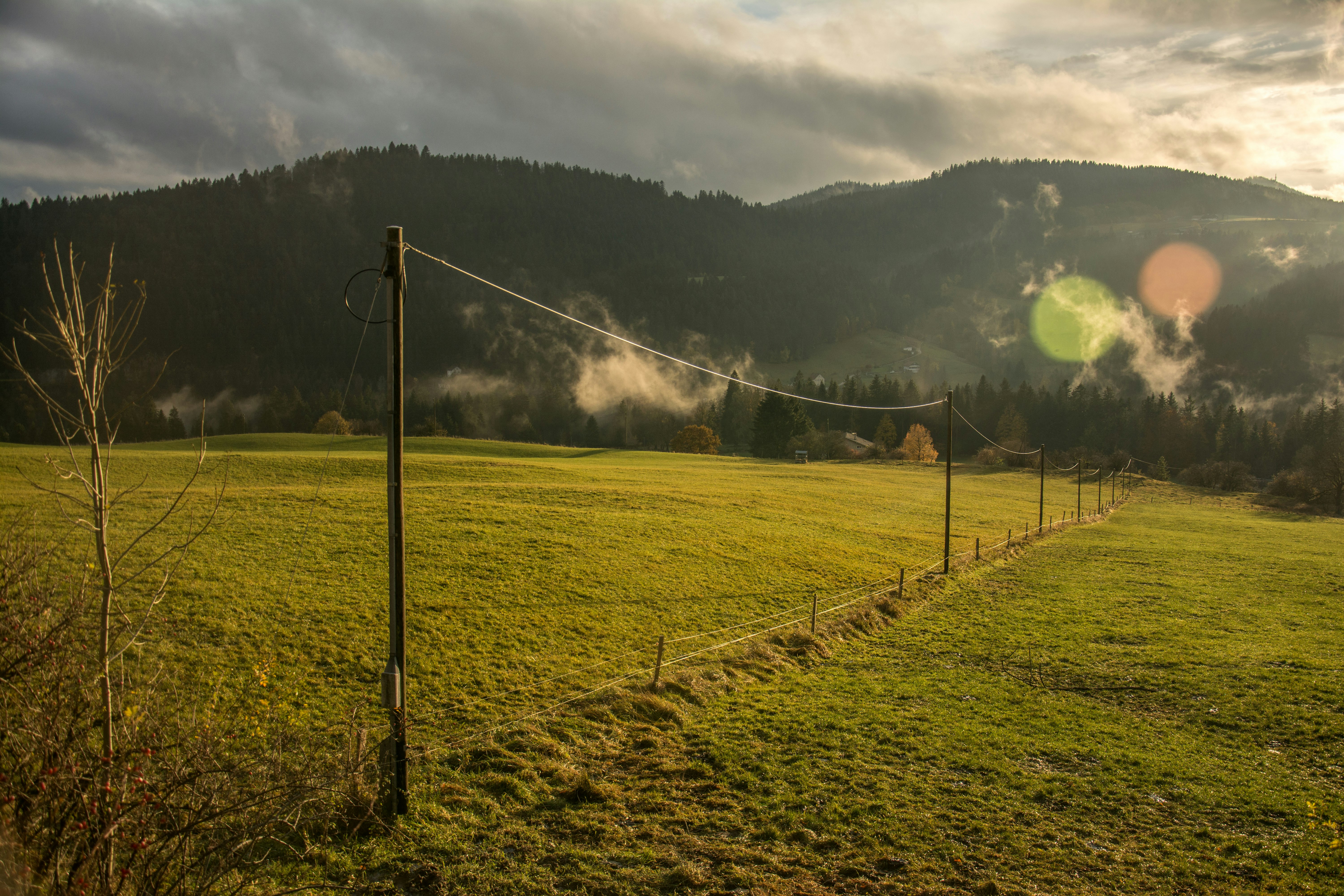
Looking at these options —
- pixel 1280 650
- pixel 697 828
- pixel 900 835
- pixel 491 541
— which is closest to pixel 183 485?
pixel 491 541

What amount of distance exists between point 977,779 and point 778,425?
106501 mm

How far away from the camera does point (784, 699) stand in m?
17.5

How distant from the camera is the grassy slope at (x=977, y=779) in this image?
10.4 m

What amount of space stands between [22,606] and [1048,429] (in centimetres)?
16374

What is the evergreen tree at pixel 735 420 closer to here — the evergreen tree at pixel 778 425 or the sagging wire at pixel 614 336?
the evergreen tree at pixel 778 425

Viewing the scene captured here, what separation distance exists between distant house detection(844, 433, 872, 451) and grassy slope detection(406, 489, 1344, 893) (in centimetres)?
9243

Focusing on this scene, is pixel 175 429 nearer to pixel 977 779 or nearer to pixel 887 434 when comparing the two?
pixel 887 434

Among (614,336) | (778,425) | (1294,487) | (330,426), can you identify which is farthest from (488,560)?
(1294,487)

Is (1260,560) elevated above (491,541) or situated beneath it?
situated beneath

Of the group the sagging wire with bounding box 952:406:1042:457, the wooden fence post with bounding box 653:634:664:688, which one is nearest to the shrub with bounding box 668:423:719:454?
the sagging wire with bounding box 952:406:1042:457

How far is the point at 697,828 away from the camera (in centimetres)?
1151

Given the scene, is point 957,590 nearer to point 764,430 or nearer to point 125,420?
point 764,430

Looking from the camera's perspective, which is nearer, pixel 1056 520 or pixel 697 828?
pixel 697 828

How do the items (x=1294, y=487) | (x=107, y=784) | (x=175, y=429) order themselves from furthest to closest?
1. (x=175, y=429)
2. (x=1294, y=487)
3. (x=107, y=784)
